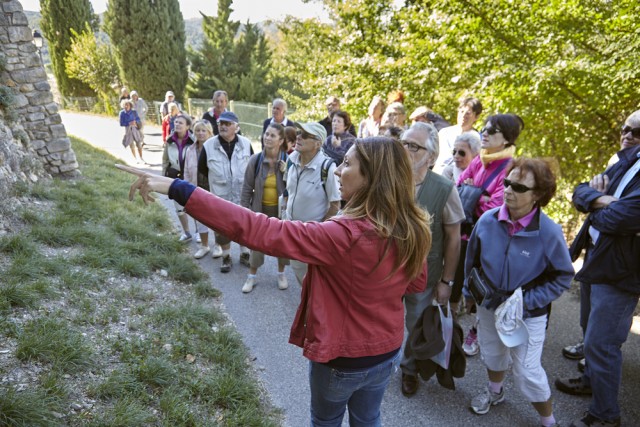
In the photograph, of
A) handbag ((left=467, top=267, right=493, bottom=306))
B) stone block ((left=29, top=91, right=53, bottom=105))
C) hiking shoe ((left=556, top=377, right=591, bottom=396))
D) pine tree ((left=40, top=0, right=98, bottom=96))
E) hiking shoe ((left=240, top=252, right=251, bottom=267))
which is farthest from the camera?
pine tree ((left=40, top=0, right=98, bottom=96))

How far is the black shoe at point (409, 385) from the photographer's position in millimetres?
3420

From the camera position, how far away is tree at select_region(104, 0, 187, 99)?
24.9 metres

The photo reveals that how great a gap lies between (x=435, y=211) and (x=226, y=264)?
3.43m

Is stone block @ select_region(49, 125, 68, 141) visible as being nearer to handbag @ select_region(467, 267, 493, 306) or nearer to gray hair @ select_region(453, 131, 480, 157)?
gray hair @ select_region(453, 131, 480, 157)

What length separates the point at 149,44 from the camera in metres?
25.3

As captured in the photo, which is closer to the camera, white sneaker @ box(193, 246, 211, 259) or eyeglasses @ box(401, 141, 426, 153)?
eyeglasses @ box(401, 141, 426, 153)

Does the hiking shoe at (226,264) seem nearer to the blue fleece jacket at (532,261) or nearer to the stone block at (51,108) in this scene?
the blue fleece jacket at (532,261)

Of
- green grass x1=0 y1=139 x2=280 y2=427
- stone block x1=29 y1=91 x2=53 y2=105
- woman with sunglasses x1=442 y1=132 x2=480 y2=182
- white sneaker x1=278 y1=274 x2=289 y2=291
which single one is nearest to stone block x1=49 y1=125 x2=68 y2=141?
stone block x1=29 y1=91 x2=53 y2=105

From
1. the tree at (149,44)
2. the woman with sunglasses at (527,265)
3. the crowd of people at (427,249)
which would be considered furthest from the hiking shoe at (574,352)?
the tree at (149,44)

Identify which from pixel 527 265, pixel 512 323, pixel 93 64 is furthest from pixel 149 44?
pixel 512 323

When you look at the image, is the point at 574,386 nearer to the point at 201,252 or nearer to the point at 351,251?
the point at 351,251

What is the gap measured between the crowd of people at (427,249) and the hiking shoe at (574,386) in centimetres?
1

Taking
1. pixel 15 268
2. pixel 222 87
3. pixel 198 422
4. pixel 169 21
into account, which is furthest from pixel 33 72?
pixel 169 21

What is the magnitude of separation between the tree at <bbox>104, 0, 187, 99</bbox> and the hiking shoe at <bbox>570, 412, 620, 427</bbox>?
88.7ft
